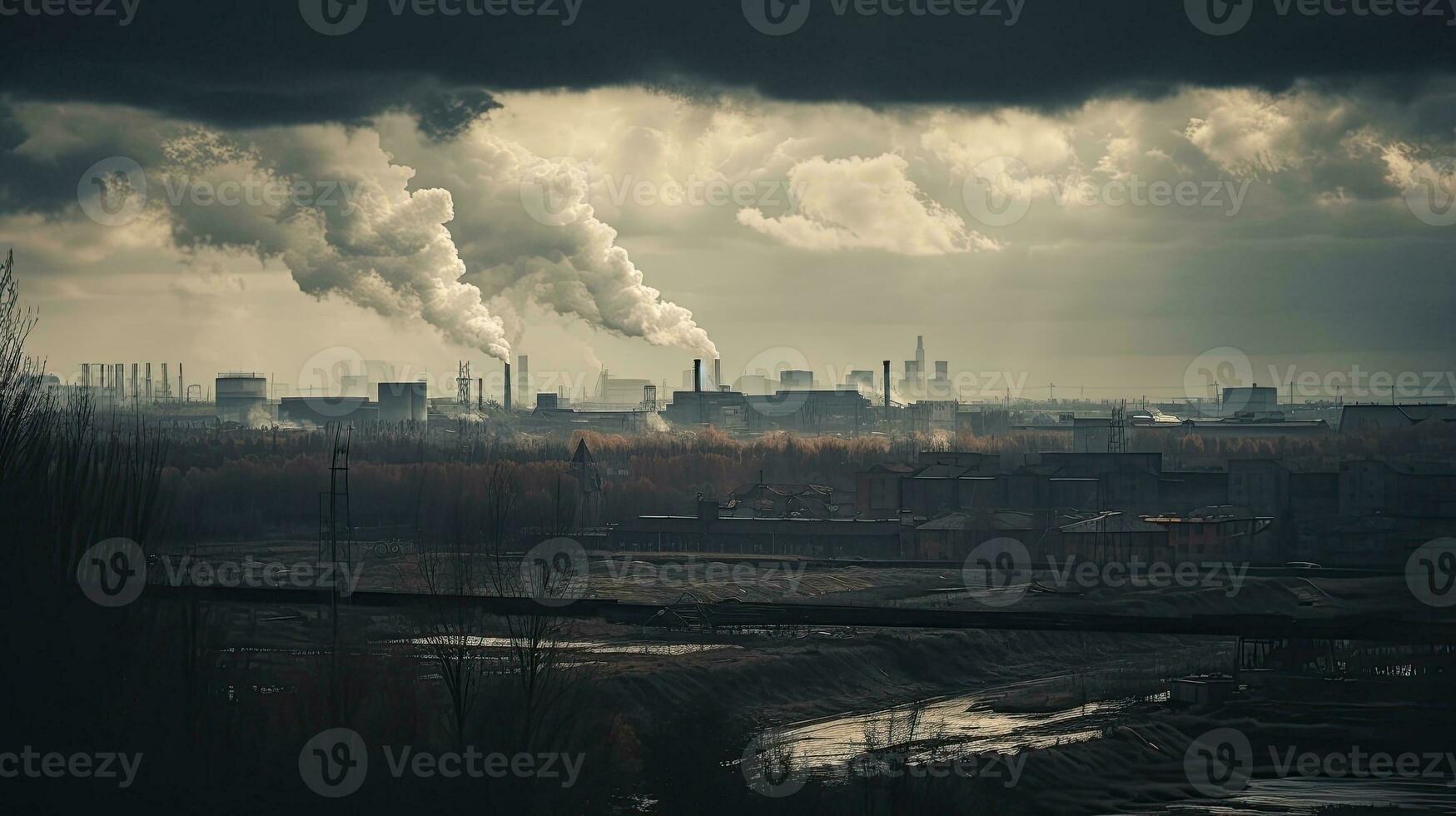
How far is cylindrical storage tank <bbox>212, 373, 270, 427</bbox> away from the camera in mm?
164125

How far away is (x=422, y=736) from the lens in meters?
30.4

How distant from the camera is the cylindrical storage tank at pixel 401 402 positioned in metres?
148

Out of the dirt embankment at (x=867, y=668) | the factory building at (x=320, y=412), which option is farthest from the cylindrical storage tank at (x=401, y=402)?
the dirt embankment at (x=867, y=668)

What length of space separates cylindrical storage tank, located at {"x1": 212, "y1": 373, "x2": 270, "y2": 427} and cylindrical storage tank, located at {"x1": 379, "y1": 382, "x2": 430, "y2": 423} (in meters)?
20.7

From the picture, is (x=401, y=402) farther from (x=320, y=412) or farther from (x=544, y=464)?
(x=544, y=464)

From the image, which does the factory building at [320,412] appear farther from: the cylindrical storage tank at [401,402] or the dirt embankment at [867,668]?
the dirt embankment at [867,668]

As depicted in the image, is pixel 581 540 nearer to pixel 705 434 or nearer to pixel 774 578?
pixel 774 578

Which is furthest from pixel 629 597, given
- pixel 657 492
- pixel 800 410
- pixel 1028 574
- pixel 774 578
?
pixel 800 410

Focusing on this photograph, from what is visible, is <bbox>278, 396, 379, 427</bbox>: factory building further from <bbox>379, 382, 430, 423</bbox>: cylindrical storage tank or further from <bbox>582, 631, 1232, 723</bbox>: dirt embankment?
<bbox>582, 631, 1232, 723</bbox>: dirt embankment

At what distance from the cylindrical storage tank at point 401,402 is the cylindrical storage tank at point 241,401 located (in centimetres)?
2072

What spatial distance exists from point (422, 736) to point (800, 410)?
141507 mm

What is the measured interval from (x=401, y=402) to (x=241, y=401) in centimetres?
2760

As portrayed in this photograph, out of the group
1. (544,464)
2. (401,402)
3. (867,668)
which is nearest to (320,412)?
(401,402)

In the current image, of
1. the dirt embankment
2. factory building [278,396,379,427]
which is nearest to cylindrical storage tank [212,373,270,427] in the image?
factory building [278,396,379,427]
